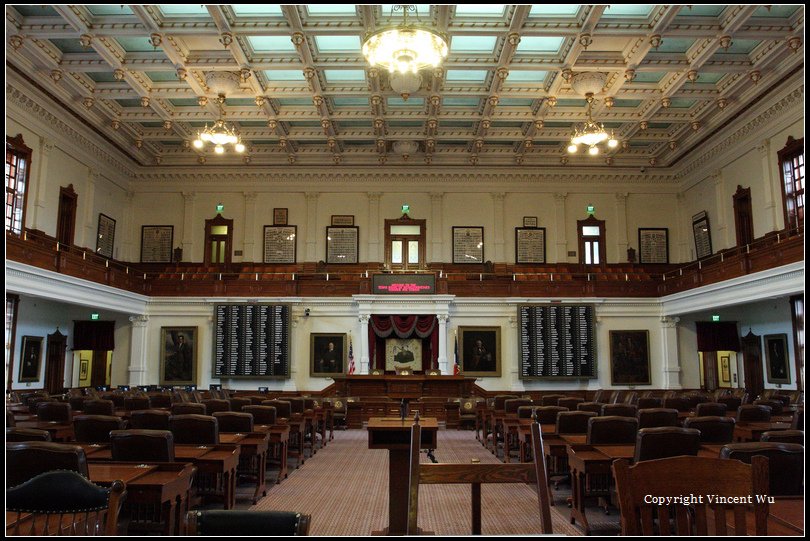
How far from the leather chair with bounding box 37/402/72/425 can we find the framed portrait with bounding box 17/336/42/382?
1005 centimetres

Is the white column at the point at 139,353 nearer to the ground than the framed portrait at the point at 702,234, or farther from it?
nearer to the ground

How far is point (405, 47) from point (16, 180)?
39.0ft

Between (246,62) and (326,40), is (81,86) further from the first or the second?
(326,40)

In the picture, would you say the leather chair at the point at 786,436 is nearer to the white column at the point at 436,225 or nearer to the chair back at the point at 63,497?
the chair back at the point at 63,497

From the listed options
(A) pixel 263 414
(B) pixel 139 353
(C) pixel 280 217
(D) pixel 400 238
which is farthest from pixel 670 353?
(B) pixel 139 353

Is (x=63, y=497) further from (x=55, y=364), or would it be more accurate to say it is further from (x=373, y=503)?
(x=55, y=364)

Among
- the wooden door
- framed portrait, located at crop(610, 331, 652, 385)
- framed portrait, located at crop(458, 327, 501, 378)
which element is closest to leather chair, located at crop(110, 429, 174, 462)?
framed portrait, located at crop(458, 327, 501, 378)

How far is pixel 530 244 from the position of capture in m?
23.2

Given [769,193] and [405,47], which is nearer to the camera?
[405,47]

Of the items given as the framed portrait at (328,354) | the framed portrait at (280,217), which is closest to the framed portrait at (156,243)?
the framed portrait at (280,217)

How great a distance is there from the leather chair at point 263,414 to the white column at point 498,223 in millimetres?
15244

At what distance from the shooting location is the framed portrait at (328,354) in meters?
19.8

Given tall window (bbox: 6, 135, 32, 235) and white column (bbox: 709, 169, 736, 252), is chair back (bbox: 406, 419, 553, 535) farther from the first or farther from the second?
white column (bbox: 709, 169, 736, 252)

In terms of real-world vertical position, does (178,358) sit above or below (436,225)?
below
